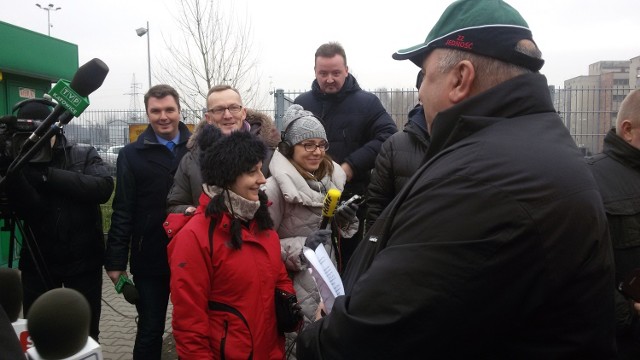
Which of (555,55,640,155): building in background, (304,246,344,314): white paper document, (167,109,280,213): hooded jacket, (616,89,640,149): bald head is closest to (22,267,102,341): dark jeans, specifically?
(167,109,280,213): hooded jacket

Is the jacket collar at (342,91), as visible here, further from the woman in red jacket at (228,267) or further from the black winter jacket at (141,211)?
the woman in red jacket at (228,267)

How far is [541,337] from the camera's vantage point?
126 cm

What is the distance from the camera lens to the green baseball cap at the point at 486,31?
143cm

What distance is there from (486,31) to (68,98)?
1.55 m

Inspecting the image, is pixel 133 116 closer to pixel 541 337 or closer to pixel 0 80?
pixel 0 80

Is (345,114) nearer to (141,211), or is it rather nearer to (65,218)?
(141,211)

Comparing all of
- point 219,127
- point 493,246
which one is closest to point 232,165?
point 219,127

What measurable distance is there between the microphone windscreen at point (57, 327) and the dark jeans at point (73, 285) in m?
2.28

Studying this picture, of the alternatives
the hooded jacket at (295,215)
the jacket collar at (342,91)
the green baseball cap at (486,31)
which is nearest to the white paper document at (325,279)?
the green baseball cap at (486,31)

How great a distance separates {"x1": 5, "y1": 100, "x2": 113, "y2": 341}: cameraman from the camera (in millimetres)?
3439

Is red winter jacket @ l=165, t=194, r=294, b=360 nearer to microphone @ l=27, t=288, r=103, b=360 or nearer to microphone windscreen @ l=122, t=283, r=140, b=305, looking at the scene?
microphone windscreen @ l=122, t=283, r=140, b=305

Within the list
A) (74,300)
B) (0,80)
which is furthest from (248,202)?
(0,80)

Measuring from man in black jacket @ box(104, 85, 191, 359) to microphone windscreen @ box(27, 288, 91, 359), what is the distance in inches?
92.5

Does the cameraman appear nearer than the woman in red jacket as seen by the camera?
No
